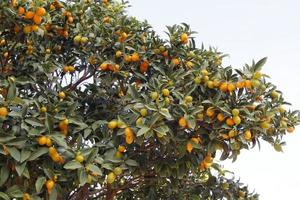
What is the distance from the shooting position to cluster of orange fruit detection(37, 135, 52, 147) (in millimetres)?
3445

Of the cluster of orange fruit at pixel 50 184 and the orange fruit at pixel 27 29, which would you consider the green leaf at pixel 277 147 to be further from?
the orange fruit at pixel 27 29

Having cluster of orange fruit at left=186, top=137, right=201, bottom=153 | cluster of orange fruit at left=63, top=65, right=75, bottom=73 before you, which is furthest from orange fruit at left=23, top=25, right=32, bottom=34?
cluster of orange fruit at left=186, top=137, right=201, bottom=153

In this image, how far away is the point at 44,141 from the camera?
345 cm

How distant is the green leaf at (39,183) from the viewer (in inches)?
135

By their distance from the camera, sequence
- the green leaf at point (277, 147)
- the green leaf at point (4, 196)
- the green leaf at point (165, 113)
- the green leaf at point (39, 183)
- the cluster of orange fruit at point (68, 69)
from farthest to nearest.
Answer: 1. the cluster of orange fruit at point (68, 69)
2. the green leaf at point (277, 147)
3. the green leaf at point (165, 113)
4. the green leaf at point (39, 183)
5. the green leaf at point (4, 196)

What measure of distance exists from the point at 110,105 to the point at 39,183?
53.2 inches

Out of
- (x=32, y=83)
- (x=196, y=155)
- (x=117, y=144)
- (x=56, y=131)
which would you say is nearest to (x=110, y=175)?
(x=117, y=144)

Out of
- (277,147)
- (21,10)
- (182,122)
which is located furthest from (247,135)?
(21,10)

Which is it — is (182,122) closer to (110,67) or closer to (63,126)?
(63,126)

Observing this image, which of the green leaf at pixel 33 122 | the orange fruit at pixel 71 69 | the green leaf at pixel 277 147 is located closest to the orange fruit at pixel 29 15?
the orange fruit at pixel 71 69

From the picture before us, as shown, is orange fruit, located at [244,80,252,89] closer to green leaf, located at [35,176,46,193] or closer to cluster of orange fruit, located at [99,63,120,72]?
cluster of orange fruit, located at [99,63,120,72]

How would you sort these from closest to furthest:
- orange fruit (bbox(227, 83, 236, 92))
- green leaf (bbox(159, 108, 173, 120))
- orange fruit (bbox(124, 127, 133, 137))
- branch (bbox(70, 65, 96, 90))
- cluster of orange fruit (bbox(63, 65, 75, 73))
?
1. green leaf (bbox(159, 108, 173, 120))
2. orange fruit (bbox(124, 127, 133, 137))
3. orange fruit (bbox(227, 83, 236, 92))
4. cluster of orange fruit (bbox(63, 65, 75, 73))
5. branch (bbox(70, 65, 96, 90))

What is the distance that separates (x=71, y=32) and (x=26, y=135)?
163cm

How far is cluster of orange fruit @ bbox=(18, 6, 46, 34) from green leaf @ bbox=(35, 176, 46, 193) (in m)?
1.28
